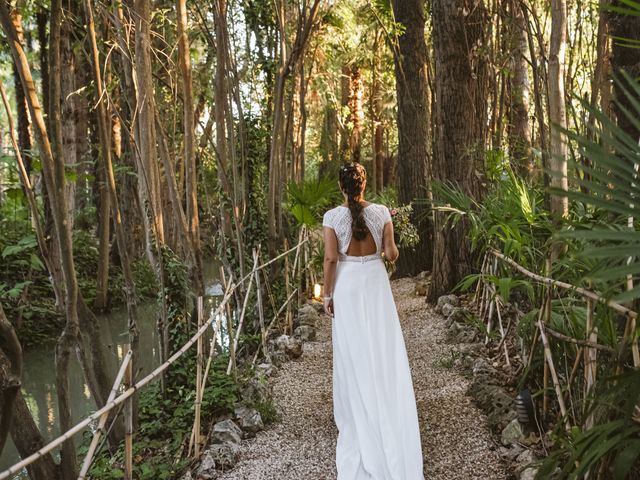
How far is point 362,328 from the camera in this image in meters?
3.78

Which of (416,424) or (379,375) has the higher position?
(379,375)

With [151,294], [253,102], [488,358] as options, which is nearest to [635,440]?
[488,358]

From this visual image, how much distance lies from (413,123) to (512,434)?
6.57 m

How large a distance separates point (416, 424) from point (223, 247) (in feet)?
10.6

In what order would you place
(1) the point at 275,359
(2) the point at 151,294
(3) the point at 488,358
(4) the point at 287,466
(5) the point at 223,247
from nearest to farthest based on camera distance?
(4) the point at 287,466 < (3) the point at 488,358 < (1) the point at 275,359 < (5) the point at 223,247 < (2) the point at 151,294

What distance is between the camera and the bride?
3553 mm

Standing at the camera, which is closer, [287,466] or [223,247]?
[287,466]

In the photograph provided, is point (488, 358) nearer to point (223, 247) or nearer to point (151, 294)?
point (223, 247)

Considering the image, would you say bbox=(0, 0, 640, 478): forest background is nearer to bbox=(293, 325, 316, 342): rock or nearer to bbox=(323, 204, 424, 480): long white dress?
bbox=(293, 325, 316, 342): rock

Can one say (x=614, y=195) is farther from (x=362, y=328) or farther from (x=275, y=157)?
(x=275, y=157)

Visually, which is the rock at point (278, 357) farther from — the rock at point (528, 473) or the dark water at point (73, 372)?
the rock at point (528, 473)

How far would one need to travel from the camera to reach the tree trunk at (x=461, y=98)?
21.2 feet

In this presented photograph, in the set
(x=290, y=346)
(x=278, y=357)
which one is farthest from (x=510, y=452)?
(x=290, y=346)

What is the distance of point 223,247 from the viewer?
20.2 feet
